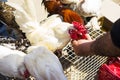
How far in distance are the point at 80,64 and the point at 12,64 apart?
0.42 metres

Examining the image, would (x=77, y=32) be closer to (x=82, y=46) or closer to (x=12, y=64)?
(x=82, y=46)

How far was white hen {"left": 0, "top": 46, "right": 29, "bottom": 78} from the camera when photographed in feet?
4.10

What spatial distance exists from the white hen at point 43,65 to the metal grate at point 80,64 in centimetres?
23

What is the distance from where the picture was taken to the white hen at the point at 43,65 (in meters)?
1.20

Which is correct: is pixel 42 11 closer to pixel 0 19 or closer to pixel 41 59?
pixel 0 19

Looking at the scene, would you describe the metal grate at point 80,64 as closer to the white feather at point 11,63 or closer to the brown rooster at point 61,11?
the brown rooster at point 61,11

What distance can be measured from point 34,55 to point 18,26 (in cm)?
27

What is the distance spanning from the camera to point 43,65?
121 cm

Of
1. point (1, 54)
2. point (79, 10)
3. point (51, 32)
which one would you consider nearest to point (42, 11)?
point (79, 10)

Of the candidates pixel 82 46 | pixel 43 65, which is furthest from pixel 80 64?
pixel 43 65

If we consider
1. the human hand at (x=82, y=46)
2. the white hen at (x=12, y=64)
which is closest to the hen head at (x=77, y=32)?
the human hand at (x=82, y=46)

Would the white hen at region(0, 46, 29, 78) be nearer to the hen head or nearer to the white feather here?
the white feather

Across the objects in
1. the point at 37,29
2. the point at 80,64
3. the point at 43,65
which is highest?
the point at 37,29

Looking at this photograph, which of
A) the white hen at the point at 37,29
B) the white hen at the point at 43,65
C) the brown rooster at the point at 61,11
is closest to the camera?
the white hen at the point at 43,65
